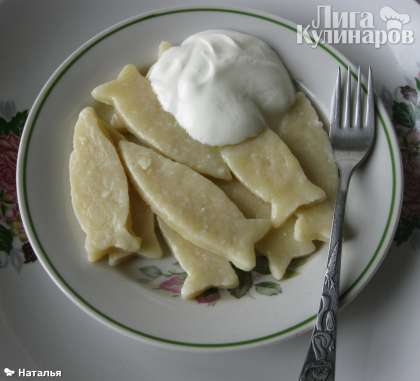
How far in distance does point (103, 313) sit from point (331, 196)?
0.70 m

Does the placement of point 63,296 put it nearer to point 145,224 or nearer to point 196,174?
point 145,224

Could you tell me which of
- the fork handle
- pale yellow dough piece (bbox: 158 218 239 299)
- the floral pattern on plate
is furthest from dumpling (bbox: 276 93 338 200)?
pale yellow dough piece (bbox: 158 218 239 299)

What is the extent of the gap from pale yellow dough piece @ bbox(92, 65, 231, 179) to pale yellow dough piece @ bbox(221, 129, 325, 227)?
0.18 feet

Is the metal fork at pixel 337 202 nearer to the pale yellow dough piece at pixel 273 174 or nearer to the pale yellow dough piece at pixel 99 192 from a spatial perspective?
the pale yellow dough piece at pixel 273 174

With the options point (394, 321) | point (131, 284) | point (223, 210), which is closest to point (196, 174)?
point (223, 210)

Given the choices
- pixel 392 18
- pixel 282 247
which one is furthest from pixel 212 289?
pixel 392 18

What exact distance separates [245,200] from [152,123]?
0.35 meters

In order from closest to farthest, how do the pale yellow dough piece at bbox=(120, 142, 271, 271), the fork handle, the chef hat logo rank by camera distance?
1. the fork handle
2. the pale yellow dough piece at bbox=(120, 142, 271, 271)
3. the chef hat logo

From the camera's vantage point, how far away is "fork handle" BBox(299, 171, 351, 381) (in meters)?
1.26

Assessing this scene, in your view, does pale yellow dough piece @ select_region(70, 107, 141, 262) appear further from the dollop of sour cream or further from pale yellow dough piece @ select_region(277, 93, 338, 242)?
pale yellow dough piece @ select_region(277, 93, 338, 242)

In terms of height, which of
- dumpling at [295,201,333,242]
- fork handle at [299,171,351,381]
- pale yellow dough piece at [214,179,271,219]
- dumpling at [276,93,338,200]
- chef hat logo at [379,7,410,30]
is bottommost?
fork handle at [299,171,351,381]

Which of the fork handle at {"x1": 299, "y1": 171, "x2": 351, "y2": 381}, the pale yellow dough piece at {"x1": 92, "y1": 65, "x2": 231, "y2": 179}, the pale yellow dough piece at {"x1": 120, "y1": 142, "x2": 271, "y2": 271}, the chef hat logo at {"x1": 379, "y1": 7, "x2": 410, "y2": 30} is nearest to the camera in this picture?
the fork handle at {"x1": 299, "y1": 171, "x2": 351, "y2": 381}

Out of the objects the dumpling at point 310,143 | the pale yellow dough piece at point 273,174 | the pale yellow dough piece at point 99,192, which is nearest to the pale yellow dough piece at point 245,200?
the pale yellow dough piece at point 273,174

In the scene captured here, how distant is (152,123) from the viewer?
150 cm
